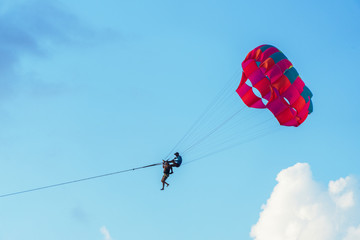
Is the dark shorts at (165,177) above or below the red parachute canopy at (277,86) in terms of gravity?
below

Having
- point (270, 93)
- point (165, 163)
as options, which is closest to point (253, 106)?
point (270, 93)

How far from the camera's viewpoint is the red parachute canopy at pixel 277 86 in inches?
1527

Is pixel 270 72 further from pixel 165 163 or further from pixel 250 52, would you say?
pixel 165 163

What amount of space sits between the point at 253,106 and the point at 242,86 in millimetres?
1558

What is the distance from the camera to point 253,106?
4069cm

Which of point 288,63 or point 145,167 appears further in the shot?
point 288,63

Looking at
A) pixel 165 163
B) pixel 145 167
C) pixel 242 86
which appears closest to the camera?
pixel 145 167

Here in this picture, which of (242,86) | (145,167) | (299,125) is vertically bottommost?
(145,167)

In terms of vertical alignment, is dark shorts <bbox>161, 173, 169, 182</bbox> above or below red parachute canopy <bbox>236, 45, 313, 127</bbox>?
below

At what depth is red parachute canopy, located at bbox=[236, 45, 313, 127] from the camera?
38781mm

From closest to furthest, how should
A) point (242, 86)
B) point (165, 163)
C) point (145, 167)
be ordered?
point (145, 167) → point (165, 163) → point (242, 86)

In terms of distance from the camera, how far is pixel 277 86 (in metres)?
38.8

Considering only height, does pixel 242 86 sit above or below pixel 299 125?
above

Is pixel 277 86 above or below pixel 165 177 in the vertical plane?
above
